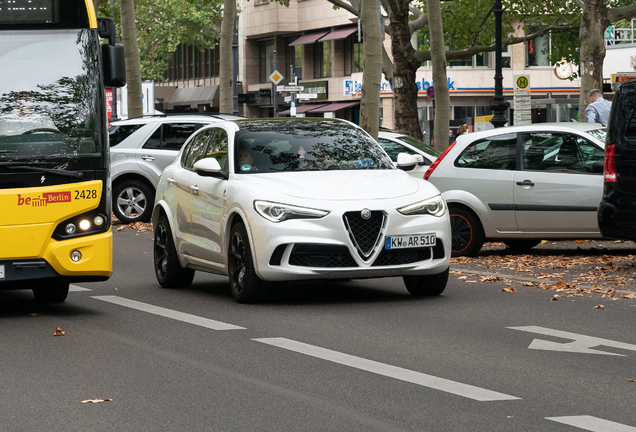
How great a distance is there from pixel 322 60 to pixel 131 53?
32486 millimetres

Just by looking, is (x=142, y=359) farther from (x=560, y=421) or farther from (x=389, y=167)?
(x=389, y=167)

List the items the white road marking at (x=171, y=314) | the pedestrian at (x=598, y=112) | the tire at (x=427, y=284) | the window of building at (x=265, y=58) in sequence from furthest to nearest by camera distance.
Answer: the window of building at (x=265, y=58)
the pedestrian at (x=598, y=112)
the tire at (x=427, y=284)
the white road marking at (x=171, y=314)

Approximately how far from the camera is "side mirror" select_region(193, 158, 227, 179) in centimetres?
1082

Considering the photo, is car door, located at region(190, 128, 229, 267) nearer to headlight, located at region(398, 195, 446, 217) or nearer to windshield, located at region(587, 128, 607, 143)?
headlight, located at region(398, 195, 446, 217)

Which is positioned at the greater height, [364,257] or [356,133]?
[356,133]

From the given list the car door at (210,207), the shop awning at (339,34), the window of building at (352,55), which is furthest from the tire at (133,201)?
the window of building at (352,55)

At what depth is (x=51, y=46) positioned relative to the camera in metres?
9.97

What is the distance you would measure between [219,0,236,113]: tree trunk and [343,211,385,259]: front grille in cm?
2241

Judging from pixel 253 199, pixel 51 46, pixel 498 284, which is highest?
pixel 51 46

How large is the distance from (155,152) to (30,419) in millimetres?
16740

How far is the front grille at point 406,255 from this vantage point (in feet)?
33.2

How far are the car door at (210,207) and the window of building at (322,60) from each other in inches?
1982

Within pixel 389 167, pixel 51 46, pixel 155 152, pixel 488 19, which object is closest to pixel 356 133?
pixel 389 167

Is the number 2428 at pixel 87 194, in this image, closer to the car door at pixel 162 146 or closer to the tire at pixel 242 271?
the tire at pixel 242 271
